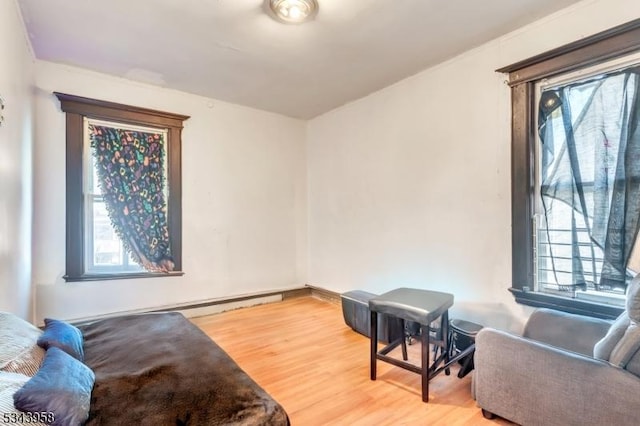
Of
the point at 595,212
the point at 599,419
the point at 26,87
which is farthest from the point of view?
the point at 26,87

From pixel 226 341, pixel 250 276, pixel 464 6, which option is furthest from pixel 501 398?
pixel 250 276

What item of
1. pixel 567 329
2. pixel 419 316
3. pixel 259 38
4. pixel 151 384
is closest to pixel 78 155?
pixel 259 38

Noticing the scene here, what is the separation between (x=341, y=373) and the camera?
8.07ft

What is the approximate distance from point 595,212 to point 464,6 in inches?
65.9

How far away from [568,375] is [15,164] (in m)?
3.70

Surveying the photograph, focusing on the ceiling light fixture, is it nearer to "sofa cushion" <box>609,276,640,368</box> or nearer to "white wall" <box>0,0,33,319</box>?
"white wall" <box>0,0,33,319</box>

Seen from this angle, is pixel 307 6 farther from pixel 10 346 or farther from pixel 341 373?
pixel 341 373

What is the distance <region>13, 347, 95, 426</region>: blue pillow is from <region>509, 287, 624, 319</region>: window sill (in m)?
2.75

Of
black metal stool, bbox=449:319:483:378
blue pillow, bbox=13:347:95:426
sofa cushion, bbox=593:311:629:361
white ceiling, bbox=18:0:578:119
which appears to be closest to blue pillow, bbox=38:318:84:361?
blue pillow, bbox=13:347:95:426

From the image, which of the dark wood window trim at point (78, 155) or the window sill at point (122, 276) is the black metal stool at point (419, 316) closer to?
the window sill at point (122, 276)

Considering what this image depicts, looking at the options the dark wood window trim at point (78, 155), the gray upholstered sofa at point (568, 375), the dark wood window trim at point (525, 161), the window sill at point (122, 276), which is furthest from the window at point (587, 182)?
the dark wood window trim at point (78, 155)

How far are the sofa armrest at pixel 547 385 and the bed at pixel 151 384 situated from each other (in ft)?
4.11

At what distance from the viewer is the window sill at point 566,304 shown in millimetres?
2098

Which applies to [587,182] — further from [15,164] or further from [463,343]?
[15,164]
